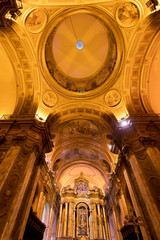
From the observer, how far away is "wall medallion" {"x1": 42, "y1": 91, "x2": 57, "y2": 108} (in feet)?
36.8

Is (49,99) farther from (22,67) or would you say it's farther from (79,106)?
(22,67)

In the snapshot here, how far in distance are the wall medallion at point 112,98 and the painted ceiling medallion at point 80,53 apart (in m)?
1.27

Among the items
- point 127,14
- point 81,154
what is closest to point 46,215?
point 81,154

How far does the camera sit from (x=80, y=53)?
12758 millimetres

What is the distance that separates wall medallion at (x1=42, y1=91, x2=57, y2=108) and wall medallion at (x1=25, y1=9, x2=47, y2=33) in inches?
177

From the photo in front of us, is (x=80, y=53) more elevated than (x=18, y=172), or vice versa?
(x=80, y=53)

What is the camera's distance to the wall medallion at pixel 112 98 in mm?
11203

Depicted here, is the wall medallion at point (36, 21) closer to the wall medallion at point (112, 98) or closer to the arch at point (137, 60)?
the arch at point (137, 60)

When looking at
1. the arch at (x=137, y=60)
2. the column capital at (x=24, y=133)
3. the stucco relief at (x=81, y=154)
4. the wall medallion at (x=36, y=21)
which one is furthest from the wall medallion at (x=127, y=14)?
the stucco relief at (x=81, y=154)

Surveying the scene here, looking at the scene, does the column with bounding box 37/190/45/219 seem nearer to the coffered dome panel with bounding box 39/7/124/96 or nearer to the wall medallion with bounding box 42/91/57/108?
the wall medallion with bounding box 42/91/57/108

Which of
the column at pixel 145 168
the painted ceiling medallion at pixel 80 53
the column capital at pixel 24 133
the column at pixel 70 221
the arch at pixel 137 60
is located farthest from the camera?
the column at pixel 70 221

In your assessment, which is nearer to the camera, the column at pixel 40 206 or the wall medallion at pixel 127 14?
the wall medallion at pixel 127 14

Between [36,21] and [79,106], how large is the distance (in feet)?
22.8

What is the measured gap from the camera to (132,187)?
7.38m
